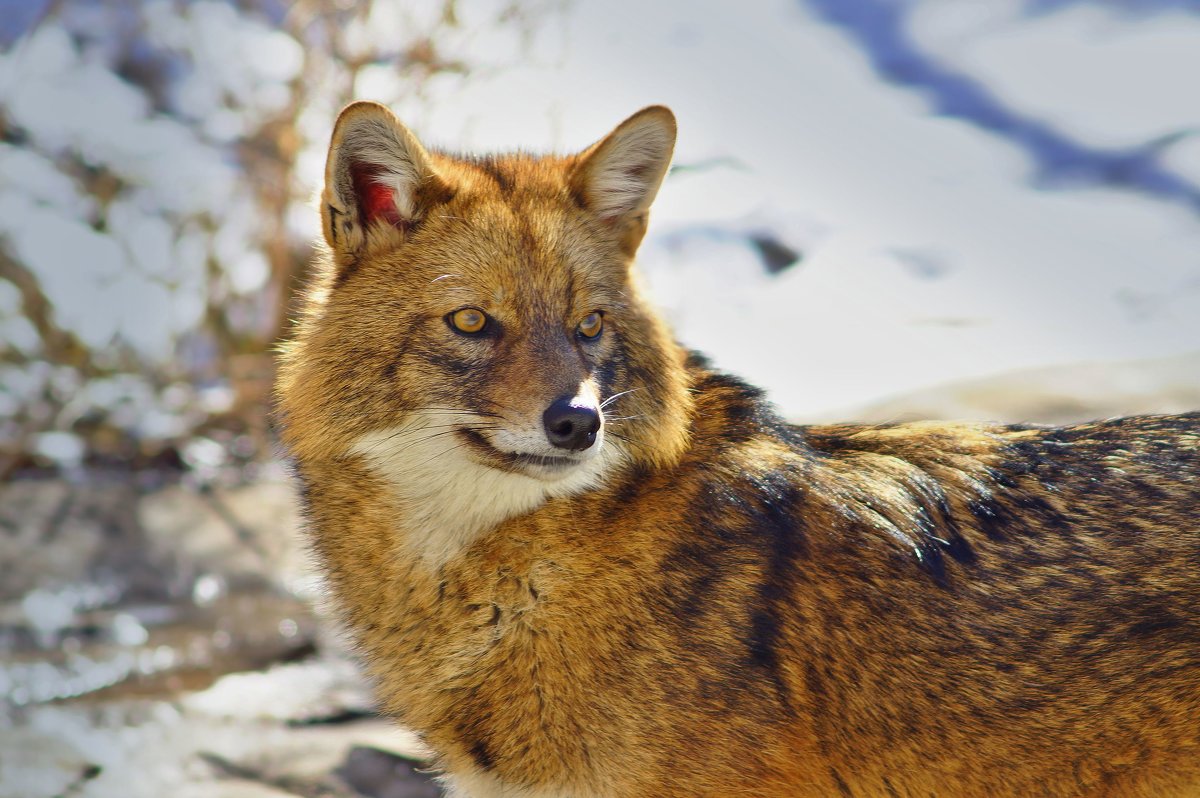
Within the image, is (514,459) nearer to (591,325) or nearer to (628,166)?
(591,325)

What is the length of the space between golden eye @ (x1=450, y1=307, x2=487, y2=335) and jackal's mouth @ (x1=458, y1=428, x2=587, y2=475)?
0.31 m

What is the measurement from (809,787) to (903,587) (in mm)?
619

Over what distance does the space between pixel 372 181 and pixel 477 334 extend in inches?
24.8

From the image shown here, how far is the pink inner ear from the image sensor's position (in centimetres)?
360

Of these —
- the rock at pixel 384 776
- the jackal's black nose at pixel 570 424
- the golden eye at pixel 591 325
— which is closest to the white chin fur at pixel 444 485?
the jackal's black nose at pixel 570 424

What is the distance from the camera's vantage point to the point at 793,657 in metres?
3.21

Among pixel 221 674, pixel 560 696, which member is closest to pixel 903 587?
pixel 560 696

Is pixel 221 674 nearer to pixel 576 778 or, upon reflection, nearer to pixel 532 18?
pixel 576 778

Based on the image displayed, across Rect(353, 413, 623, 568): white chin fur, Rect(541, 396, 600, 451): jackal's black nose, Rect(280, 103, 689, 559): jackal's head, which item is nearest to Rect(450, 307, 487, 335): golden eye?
Rect(280, 103, 689, 559): jackal's head

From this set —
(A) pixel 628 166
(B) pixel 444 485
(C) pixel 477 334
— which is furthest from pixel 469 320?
(A) pixel 628 166

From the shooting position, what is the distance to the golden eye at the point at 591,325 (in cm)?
356

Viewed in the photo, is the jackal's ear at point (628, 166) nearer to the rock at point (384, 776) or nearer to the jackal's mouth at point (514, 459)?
the jackal's mouth at point (514, 459)

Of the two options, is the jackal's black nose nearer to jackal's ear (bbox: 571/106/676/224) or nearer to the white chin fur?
the white chin fur

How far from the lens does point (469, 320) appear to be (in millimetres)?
3430
